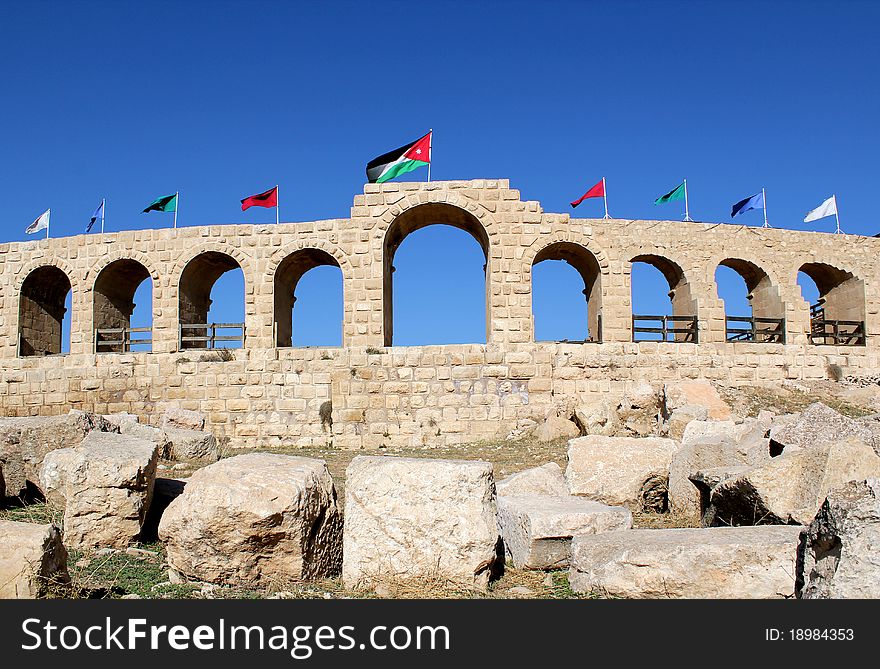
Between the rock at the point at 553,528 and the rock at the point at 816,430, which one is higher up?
the rock at the point at 816,430

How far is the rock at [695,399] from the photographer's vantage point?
13.1 meters

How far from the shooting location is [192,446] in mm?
11305

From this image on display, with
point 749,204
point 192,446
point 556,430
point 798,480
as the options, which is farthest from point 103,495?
point 749,204

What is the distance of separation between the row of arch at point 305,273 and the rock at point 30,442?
754 centimetres

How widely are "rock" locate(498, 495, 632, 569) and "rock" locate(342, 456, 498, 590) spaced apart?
0.58 metres

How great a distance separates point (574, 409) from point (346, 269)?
19.0 feet

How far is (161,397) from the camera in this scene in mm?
15336

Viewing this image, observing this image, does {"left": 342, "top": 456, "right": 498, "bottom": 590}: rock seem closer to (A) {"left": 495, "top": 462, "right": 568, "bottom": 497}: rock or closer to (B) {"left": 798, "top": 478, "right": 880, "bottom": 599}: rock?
(B) {"left": 798, "top": 478, "right": 880, "bottom": 599}: rock

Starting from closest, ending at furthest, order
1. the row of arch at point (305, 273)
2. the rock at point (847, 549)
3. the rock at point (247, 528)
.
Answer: the rock at point (847, 549)
the rock at point (247, 528)
the row of arch at point (305, 273)

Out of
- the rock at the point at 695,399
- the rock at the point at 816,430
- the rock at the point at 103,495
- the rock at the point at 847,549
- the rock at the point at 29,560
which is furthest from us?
the rock at the point at 695,399

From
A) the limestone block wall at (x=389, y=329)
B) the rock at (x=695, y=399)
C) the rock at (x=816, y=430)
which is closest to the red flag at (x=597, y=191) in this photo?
the limestone block wall at (x=389, y=329)

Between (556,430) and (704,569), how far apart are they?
30.0 ft

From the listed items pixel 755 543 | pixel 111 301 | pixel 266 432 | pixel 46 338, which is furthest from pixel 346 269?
pixel 755 543

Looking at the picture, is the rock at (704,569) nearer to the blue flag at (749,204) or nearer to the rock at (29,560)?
the rock at (29,560)
